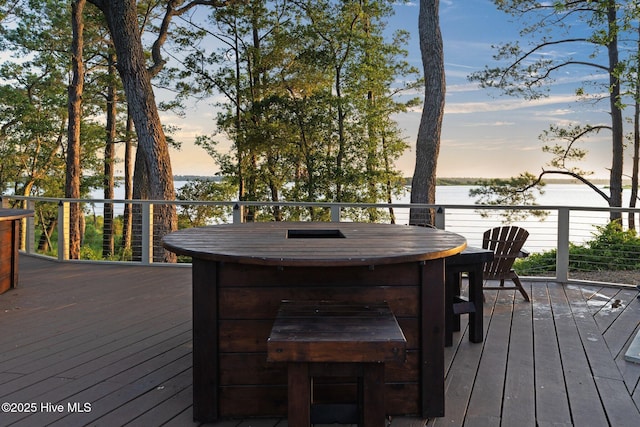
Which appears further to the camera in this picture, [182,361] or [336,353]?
[182,361]

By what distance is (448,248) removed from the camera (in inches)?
88.9

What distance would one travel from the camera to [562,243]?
17.4 ft

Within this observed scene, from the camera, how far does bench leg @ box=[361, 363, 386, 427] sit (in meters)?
1.76

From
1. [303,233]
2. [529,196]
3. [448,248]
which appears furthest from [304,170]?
[448,248]

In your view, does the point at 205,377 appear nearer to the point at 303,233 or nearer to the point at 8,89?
the point at 303,233

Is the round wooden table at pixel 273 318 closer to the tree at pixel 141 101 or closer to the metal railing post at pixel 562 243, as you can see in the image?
the metal railing post at pixel 562 243

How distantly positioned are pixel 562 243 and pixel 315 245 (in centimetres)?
398

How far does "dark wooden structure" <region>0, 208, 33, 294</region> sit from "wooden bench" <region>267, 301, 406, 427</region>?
3.91 m

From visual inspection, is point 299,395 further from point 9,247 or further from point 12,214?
point 9,247

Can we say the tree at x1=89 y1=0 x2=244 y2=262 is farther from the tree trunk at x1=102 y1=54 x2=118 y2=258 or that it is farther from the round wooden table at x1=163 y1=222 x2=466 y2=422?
the tree trunk at x1=102 y1=54 x2=118 y2=258

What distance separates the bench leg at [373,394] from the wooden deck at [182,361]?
16.8 inches

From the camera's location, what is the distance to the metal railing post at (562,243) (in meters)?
5.27

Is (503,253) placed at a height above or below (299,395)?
above

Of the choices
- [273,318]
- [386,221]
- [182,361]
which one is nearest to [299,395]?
[273,318]
